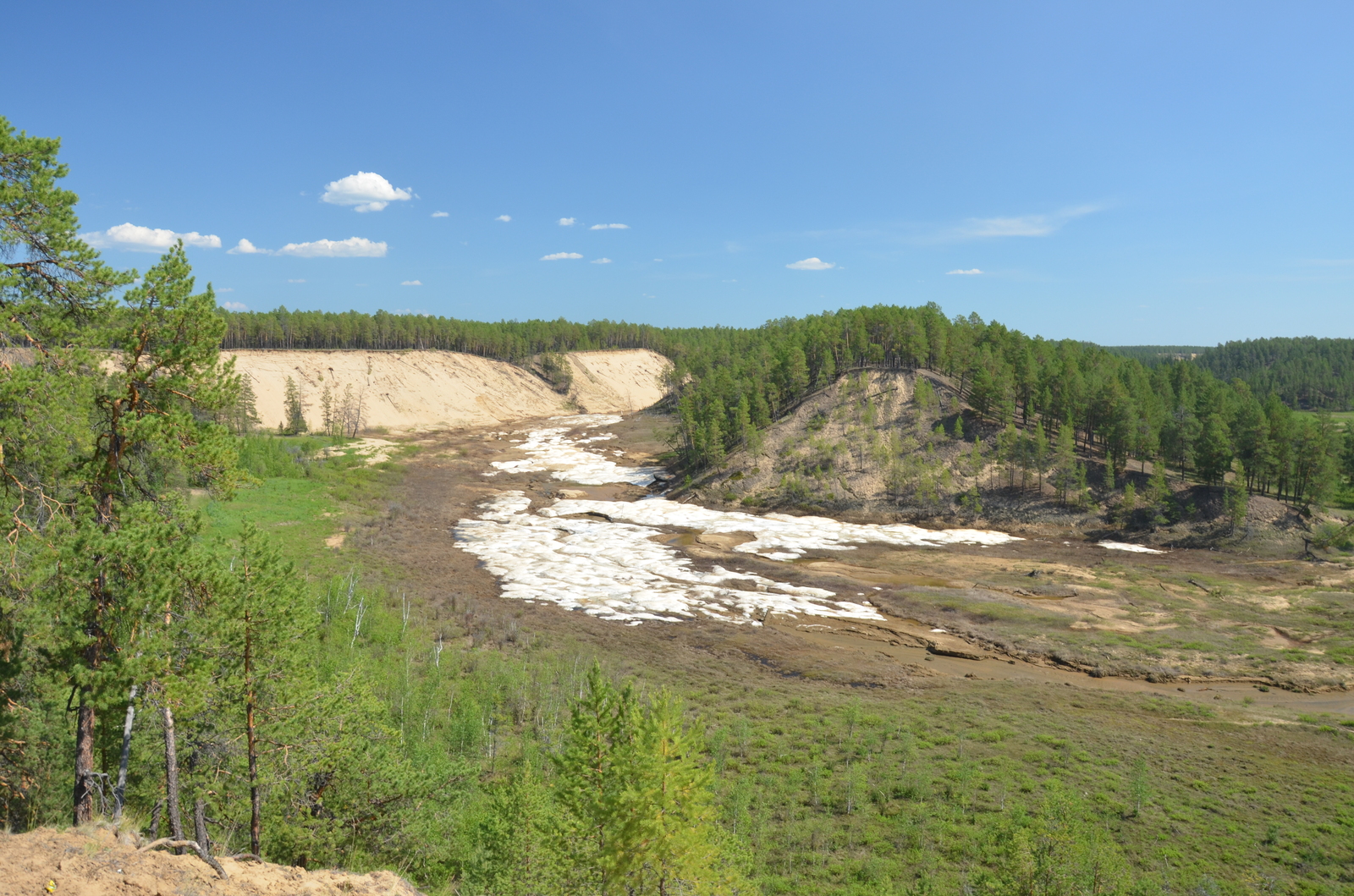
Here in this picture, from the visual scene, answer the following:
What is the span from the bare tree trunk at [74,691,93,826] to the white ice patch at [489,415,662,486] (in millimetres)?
77402

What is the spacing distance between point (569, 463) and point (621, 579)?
5154cm

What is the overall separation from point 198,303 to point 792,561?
51.9 metres

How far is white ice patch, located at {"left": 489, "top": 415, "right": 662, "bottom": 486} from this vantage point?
305 feet

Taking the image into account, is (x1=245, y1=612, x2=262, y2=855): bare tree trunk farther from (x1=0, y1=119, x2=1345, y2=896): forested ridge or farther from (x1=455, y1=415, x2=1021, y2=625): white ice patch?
(x1=455, y1=415, x2=1021, y2=625): white ice patch

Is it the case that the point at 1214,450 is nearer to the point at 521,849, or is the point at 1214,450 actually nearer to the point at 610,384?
the point at 521,849

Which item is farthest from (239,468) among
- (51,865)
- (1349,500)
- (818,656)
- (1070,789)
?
(1349,500)

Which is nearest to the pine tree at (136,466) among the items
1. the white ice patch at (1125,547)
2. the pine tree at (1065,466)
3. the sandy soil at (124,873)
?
the sandy soil at (124,873)

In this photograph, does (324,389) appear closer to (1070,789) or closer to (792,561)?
(792,561)

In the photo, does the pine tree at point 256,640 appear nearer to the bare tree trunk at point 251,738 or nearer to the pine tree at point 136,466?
the bare tree trunk at point 251,738

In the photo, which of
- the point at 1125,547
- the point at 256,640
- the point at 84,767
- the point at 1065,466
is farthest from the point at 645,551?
the point at 84,767

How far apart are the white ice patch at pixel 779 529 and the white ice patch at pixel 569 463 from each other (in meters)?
13.1

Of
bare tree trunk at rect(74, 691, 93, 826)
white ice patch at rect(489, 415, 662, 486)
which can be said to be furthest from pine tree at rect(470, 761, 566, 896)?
white ice patch at rect(489, 415, 662, 486)

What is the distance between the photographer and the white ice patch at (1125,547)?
61.4 meters

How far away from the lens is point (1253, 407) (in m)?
65.8
